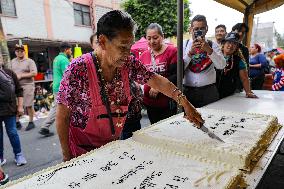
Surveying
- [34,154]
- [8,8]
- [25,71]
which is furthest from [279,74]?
[8,8]

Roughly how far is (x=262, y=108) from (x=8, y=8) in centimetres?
1249

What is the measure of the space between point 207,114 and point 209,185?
105 cm

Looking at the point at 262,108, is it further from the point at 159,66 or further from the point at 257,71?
the point at 257,71

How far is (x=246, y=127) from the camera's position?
Answer: 1607mm

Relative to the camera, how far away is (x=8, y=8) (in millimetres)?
11695

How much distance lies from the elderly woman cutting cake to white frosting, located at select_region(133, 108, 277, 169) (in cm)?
14

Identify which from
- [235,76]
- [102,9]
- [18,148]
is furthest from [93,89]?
[102,9]

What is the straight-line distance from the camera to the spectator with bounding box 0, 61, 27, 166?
3420mm

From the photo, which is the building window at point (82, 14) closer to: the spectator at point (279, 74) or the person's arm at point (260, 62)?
the person's arm at point (260, 62)

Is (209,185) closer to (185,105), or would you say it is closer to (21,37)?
(185,105)

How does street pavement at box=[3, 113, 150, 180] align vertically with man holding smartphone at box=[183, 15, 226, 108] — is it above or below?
below

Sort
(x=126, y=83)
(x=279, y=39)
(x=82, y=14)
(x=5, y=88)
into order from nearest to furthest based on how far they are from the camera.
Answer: (x=126, y=83) < (x=5, y=88) < (x=82, y=14) < (x=279, y=39)

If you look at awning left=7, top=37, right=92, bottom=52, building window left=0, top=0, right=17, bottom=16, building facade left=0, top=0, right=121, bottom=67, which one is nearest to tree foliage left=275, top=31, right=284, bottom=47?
building facade left=0, top=0, right=121, bottom=67

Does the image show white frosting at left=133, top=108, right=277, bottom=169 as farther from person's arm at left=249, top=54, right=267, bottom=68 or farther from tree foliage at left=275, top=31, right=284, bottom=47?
tree foliage at left=275, top=31, right=284, bottom=47
